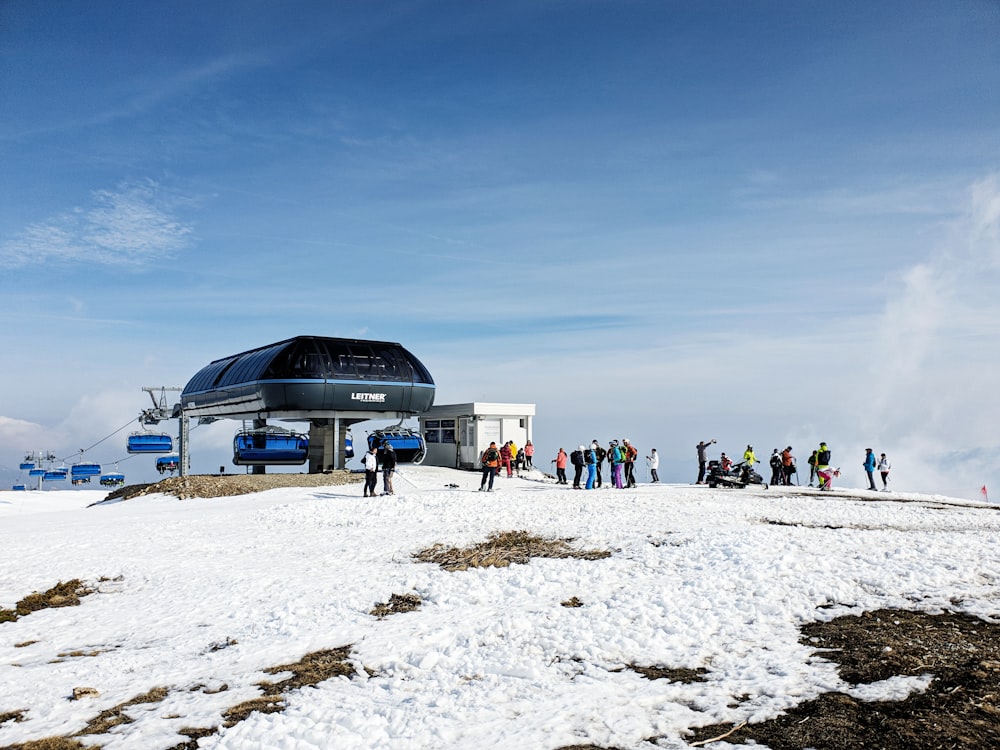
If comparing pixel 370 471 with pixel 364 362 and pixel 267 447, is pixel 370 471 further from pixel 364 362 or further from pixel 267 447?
pixel 267 447

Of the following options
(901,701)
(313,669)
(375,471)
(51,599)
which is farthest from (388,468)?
(901,701)

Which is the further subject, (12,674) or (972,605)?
(972,605)

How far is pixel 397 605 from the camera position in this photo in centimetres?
1038

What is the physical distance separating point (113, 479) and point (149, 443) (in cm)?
405

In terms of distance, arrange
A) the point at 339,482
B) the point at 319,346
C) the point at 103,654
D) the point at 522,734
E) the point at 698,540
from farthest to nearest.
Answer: the point at 319,346 < the point at 339,482 < the point at 698,540 < the point at 103,654 < the point at 522,734

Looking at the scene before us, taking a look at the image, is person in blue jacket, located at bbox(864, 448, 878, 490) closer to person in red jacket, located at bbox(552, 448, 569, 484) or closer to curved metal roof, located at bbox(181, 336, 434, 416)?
person in red jacket, located at bbox(552, 448, 569, 484)

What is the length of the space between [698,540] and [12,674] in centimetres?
A: 1110

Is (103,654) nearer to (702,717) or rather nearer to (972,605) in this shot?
(702,717)

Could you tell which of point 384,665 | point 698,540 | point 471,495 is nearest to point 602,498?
point 471,495

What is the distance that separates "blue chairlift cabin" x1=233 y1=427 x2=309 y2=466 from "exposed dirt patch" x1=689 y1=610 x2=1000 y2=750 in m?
33.4

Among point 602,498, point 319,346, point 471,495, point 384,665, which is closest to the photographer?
point 384,665

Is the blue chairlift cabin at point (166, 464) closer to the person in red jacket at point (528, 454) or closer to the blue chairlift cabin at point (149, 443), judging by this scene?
the blue chairlift cabin at point (149, 443)

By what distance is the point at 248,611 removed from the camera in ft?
33.5

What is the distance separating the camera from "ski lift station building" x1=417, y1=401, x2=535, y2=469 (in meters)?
39.0
